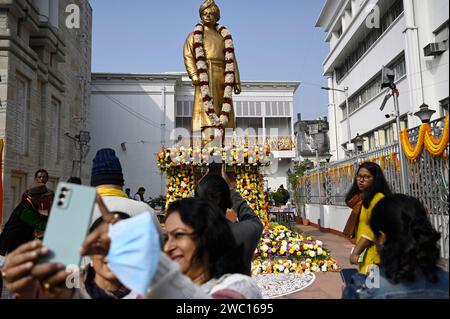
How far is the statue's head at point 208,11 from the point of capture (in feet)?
24.5

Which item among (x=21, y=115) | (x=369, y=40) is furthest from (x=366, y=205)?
(x=369, y=40)

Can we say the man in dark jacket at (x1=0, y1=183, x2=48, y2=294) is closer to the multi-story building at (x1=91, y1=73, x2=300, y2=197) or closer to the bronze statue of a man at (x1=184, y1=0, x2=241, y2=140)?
the bronze statue of a man at (x1=184, y1=0, x2=241, y2=140)

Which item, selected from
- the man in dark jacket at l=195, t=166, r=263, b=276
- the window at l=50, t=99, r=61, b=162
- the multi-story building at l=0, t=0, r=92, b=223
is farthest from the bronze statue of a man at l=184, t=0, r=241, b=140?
the window at l=50, t=99, r=61, b=162

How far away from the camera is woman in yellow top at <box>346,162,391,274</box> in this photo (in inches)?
97.2

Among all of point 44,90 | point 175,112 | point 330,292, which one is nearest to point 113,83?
point 175,112

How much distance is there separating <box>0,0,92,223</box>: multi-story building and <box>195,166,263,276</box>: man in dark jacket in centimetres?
905

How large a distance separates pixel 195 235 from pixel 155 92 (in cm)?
2314

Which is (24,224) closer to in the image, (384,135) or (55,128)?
(55,128)

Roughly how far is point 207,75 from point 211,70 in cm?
21

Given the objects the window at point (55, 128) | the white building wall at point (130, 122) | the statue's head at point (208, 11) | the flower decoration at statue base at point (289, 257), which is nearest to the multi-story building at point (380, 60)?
the flower decoration at statue base at point (289, 257)

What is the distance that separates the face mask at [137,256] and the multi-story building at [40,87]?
1013 cm

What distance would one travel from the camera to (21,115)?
1084 centimetres

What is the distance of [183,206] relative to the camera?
1479 mm
